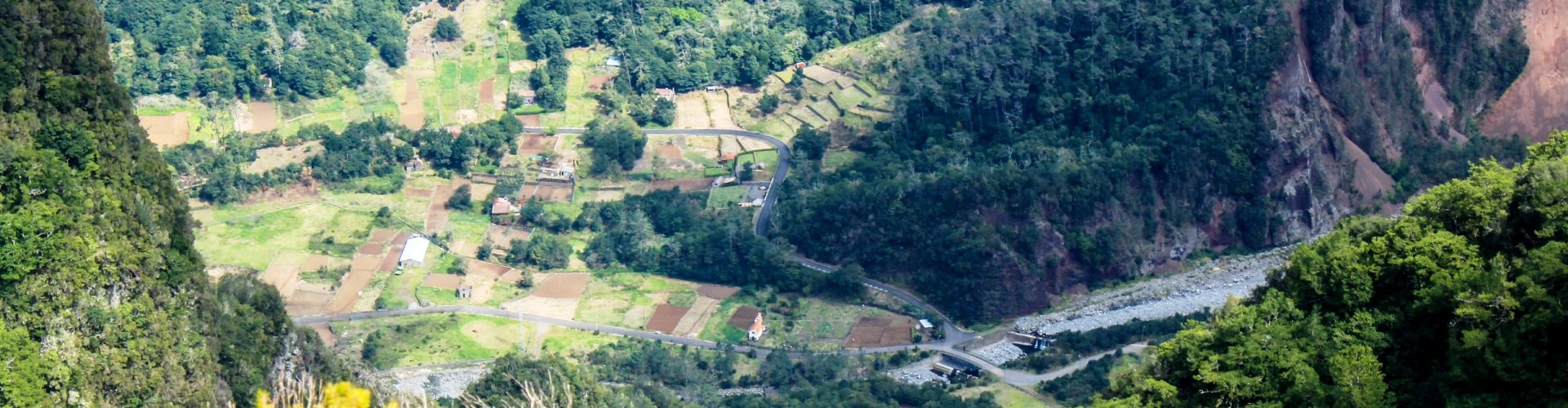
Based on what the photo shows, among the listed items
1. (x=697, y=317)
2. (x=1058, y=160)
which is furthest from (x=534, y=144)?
(x=1058, y=160)

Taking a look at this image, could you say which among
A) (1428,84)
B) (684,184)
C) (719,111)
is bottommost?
(684,184)

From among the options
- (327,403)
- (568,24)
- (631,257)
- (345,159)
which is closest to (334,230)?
(345,159)

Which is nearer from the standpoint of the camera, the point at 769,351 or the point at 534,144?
the point at 769,351

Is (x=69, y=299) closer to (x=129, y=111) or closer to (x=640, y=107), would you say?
(x=129, y=111)

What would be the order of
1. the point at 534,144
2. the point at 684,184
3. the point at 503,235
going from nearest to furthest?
the point at 503,235 < the point at 684,184 < the point at 534,144

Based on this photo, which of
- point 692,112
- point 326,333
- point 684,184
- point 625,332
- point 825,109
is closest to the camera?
point 326,333

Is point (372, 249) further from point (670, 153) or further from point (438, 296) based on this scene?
point (670, 153)

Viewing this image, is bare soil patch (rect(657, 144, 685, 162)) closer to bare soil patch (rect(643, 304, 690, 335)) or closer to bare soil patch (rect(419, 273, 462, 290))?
bare soil patch (rect(643, 304, 690, 335))
